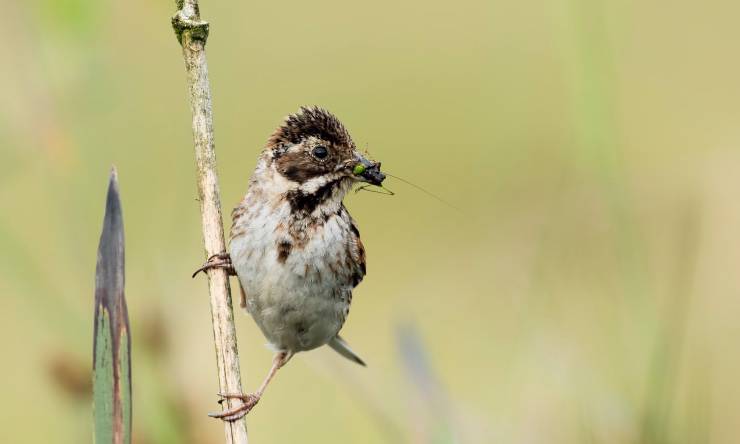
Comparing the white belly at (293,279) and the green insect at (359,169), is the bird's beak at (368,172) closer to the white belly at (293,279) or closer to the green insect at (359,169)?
the green insect at (359,169)

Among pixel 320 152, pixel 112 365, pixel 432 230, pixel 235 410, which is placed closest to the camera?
pixel 112 365

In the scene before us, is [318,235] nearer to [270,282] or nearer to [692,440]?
[270,282]

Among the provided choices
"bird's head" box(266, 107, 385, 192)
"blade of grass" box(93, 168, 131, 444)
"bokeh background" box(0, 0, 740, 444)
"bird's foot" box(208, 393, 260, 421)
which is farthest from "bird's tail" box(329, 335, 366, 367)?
"blade of grass" box(93, 168, 131, 444)

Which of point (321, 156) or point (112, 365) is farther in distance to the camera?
point (321, 156)

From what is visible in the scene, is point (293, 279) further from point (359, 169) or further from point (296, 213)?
Answer: point (359, 169)

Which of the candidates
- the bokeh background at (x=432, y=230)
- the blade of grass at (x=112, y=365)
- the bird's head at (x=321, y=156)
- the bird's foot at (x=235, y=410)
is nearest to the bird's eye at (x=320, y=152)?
the bird's head at (x=321, y=156)

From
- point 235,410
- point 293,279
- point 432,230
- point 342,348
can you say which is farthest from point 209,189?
point 432,230

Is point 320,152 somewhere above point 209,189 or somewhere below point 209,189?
below

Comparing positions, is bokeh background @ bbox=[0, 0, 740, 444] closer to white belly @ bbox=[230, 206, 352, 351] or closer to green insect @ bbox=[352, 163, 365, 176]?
white belly @ bbox=[230, 206, 352, 351]
